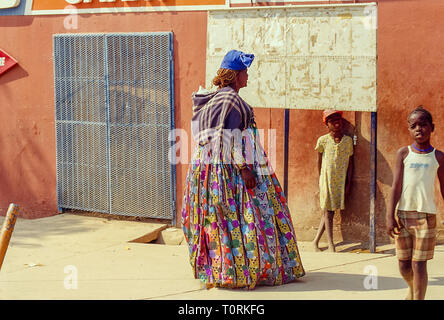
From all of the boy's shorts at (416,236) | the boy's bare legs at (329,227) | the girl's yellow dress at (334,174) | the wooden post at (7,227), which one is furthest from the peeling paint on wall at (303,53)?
the wooden post at (7,227)

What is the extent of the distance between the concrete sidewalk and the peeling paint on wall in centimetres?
137

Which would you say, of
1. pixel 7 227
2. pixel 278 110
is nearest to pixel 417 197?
pixel 7 227

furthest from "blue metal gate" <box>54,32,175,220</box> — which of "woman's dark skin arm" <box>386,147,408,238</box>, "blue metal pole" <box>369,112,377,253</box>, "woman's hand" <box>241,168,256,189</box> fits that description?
"woman's dark skin arm" <box>386,147,408,238</box>

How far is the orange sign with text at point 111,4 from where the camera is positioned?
7.58m

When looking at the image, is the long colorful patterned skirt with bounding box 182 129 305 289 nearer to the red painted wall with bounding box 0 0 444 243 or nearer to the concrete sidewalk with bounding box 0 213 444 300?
the concrete sidewalk with bounding box 0 213 444 300

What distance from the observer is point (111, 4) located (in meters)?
8.05

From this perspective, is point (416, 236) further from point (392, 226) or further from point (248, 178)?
point (248, 178)

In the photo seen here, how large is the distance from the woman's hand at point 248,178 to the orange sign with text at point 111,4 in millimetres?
3005

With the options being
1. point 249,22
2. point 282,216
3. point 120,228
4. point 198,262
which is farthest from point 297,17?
point 120,228

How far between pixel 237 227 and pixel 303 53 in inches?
77.5

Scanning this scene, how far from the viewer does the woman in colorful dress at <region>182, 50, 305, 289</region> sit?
4.91 metres

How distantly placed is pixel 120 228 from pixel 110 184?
0.63 metres

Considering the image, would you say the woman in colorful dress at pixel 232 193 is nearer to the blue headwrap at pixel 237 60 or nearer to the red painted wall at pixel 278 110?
the blue headwrap at pixel 237 60

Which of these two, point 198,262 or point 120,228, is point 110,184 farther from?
point 198,262
